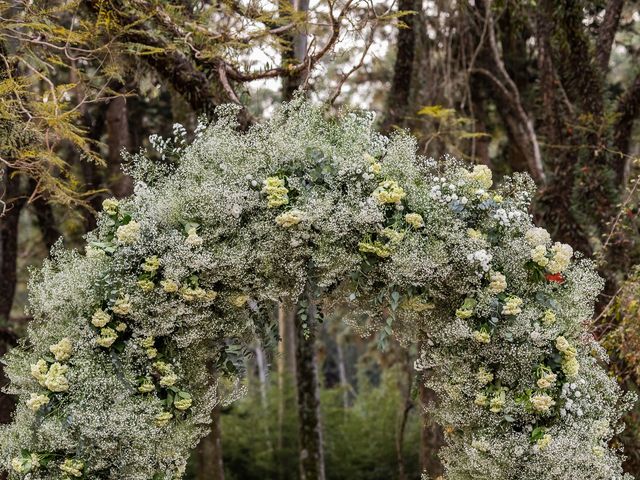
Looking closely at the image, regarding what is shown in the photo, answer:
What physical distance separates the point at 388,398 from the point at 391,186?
752cm

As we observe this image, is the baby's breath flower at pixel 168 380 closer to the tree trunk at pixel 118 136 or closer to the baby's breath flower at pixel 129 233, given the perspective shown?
the baby's breath flower at pixel 129 233

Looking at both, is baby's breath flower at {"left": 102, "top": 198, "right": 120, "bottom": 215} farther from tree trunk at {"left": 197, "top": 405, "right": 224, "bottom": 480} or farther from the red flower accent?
tree trunk at {"left": 197, "top": 405, "right": 224, "bottom": 480}

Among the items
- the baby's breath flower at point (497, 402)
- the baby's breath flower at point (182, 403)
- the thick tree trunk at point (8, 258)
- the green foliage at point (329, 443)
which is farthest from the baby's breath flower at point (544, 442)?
the green foliage at point (329, 443)

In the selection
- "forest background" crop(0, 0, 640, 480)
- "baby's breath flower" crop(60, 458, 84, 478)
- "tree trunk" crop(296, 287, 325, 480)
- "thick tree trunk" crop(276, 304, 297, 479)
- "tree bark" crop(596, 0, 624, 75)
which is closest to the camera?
"baby's breath flower" crop(60, 458, 84, 478)

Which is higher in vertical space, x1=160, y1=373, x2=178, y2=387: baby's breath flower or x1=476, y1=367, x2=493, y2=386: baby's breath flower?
x1=160, y1=373, x2=178, y2=387: baby's breath flower

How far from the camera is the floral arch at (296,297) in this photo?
304 centimetres

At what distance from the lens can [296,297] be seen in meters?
3.21

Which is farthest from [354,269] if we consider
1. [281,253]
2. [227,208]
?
[227,208]

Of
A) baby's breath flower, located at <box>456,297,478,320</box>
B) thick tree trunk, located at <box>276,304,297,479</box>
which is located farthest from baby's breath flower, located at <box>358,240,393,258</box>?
thick tree trunk, located at <box>276,304,297,479</box>

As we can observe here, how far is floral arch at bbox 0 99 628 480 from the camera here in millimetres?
3039

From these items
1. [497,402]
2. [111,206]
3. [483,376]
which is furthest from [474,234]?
[111,206]

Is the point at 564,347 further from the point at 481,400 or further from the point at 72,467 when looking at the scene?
the point at 72,467

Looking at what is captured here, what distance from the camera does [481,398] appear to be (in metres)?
3.15

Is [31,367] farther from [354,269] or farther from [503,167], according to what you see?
[503,167]
